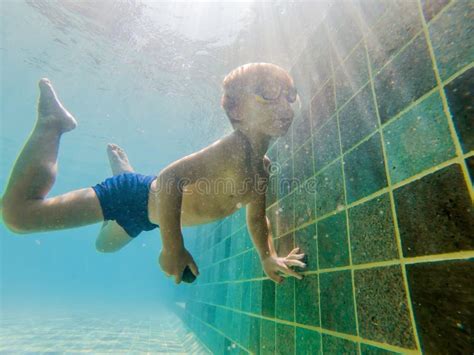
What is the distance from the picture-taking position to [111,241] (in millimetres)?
4188

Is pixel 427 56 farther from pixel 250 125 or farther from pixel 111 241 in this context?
pixel 111 241

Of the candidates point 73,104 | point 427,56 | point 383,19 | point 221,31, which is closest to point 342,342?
point 427,56

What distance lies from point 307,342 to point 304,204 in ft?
3.52

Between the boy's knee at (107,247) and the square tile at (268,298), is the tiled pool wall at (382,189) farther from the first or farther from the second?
the boy's knee at (107,247)

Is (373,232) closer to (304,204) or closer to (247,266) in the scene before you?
(304,204)

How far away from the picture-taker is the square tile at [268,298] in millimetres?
2861

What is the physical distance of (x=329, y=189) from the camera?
2.13 m

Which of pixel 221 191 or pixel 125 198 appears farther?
pixel 125 198

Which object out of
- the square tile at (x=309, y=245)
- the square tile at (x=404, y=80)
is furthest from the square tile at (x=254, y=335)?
the square tile at (x=404, y=80)

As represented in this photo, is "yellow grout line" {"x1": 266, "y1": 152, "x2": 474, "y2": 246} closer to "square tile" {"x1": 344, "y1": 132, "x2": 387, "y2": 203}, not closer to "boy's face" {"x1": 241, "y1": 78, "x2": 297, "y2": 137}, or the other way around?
"square tile" {"x1": 344, "y1": 132, "x2": 387, "y2": 203}

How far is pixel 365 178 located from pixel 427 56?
698 millimetres

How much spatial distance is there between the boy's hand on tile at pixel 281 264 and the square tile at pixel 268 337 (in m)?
0.53

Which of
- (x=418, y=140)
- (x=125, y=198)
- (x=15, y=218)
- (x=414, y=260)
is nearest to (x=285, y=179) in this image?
(x=125, y=198)

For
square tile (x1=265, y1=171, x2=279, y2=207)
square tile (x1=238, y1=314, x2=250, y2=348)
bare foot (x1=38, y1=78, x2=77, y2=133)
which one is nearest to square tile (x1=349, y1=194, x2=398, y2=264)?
square tile (x1=265, y1=171, x2=279, y2=207)
